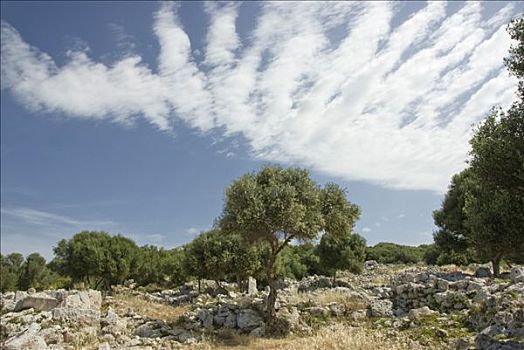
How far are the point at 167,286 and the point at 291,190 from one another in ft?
142

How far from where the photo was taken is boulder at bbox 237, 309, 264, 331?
68.1 feet

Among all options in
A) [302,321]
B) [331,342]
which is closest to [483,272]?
[302,321]

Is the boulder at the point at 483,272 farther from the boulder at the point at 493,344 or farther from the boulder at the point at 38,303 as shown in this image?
the boulder at the point at 38,303

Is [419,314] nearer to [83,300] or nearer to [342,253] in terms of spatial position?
[83,300]

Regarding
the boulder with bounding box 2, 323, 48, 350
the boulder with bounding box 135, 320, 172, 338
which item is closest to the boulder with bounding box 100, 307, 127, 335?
the boulder with bounding box 135, 320, 172, 338

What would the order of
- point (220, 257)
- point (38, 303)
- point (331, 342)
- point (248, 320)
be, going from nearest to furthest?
point (331, 342)
point (248, 320)
point (38, 303)
point (220, 257)

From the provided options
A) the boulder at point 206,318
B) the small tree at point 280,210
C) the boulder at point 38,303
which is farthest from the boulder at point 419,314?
the boulder at point 38,303

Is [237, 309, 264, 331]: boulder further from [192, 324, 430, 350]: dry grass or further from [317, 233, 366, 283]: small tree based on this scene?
[317, 233, 366, 283]: small tree

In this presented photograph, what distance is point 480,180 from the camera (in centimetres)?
1428

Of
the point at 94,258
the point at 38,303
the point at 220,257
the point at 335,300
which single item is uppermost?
the point at 94,258

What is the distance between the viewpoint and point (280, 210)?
69.6 feet

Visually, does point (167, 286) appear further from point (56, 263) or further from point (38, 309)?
point (38, 309)

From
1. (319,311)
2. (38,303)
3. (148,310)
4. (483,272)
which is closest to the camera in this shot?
(319,311)

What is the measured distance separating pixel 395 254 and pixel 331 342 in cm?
7798
